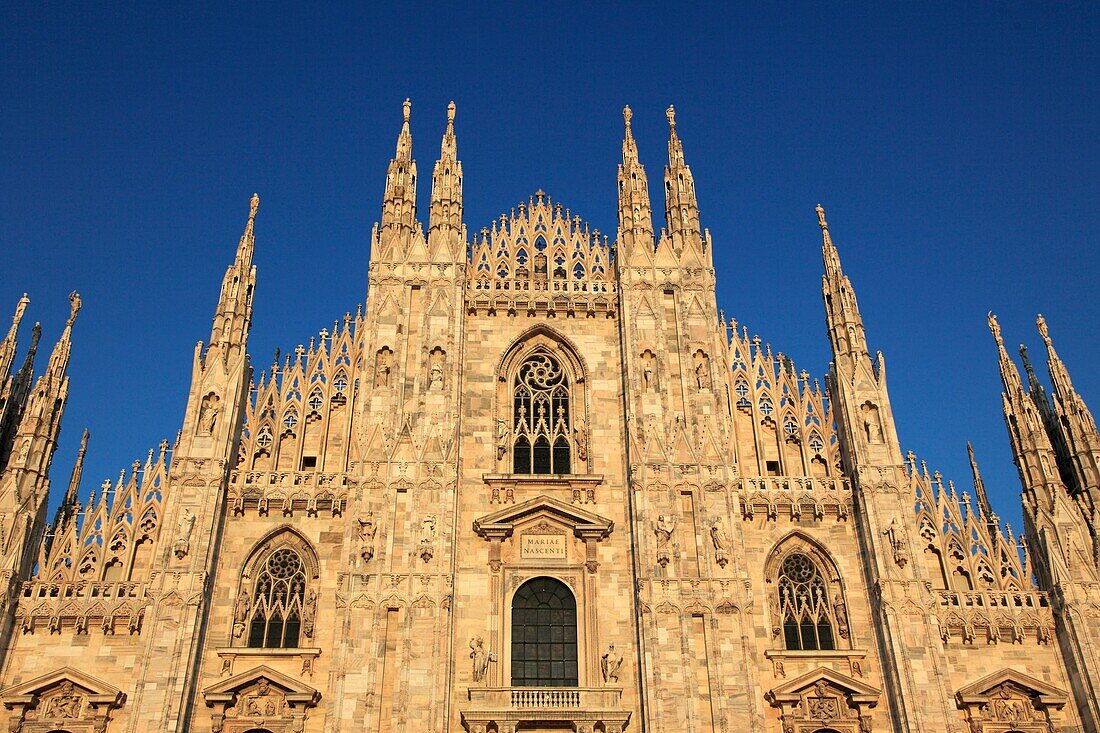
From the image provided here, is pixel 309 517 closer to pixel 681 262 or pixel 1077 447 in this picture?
pixel 681 262

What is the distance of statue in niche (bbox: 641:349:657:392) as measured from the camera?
2578cm

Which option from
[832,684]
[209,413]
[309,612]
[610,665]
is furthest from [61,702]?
[832,684]

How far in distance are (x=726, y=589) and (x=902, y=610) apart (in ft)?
12.9

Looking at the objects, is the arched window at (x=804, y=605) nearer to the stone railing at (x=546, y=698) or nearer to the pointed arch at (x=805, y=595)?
the pointed arch at (x=805, y=595)

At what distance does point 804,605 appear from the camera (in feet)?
77.9

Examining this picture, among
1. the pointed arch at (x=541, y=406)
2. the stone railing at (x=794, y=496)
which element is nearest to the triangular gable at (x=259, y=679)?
the pointed arch at (x=541, y=406)

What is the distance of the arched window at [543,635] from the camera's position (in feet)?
74.7

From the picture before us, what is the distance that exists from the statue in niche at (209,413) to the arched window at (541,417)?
7387mm

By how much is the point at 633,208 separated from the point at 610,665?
12915mm

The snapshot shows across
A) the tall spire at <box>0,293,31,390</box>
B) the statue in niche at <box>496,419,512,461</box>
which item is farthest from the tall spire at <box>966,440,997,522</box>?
the tall spire at <box>0,293,31,390</box>

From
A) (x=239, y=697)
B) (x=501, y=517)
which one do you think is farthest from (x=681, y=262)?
(x=239, y=697)

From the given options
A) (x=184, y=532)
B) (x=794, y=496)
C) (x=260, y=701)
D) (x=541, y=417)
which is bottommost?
(x=260, y=701)

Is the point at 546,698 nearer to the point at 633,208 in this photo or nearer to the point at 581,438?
the point at 581,438

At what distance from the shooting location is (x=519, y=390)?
1054 inches
